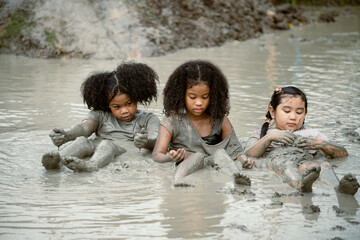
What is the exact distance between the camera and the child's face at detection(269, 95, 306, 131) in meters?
5.20

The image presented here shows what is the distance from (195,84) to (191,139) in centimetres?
53

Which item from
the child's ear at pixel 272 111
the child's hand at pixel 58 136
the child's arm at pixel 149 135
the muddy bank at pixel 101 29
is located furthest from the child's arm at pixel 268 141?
the muddy bank at pixel 101 29

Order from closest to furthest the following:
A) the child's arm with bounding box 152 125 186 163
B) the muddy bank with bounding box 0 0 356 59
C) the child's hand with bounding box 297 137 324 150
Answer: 1. the child's arm with bounding box 152 125 186 163
2. the child's hand with bounding box 297 137 324 150
3. the muddy bank with bounding box 0 0 356 59

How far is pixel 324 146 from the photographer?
16.6 feet

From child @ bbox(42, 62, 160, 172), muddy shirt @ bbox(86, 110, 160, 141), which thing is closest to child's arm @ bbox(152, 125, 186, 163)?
child @ bbox(42, 62, 160, 172)

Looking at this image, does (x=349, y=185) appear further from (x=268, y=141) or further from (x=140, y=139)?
(x=140, y=139)

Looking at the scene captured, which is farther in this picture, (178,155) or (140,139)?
(140,139)

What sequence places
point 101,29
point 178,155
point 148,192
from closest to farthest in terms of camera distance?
point 148,192
point 178,155
point 101,29

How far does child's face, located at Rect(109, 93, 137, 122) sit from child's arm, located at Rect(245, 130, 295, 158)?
1312 millimetres

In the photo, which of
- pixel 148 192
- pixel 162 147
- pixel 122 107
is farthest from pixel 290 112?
pixel 148 192

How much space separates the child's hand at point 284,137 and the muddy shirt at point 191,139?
1.21 feet

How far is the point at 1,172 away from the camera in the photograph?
459 centimetres

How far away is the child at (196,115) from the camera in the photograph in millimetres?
4922

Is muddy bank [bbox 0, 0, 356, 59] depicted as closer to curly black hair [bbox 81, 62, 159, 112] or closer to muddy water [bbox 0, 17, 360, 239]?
muddy water [bbox 0, 17, 360, 239]
